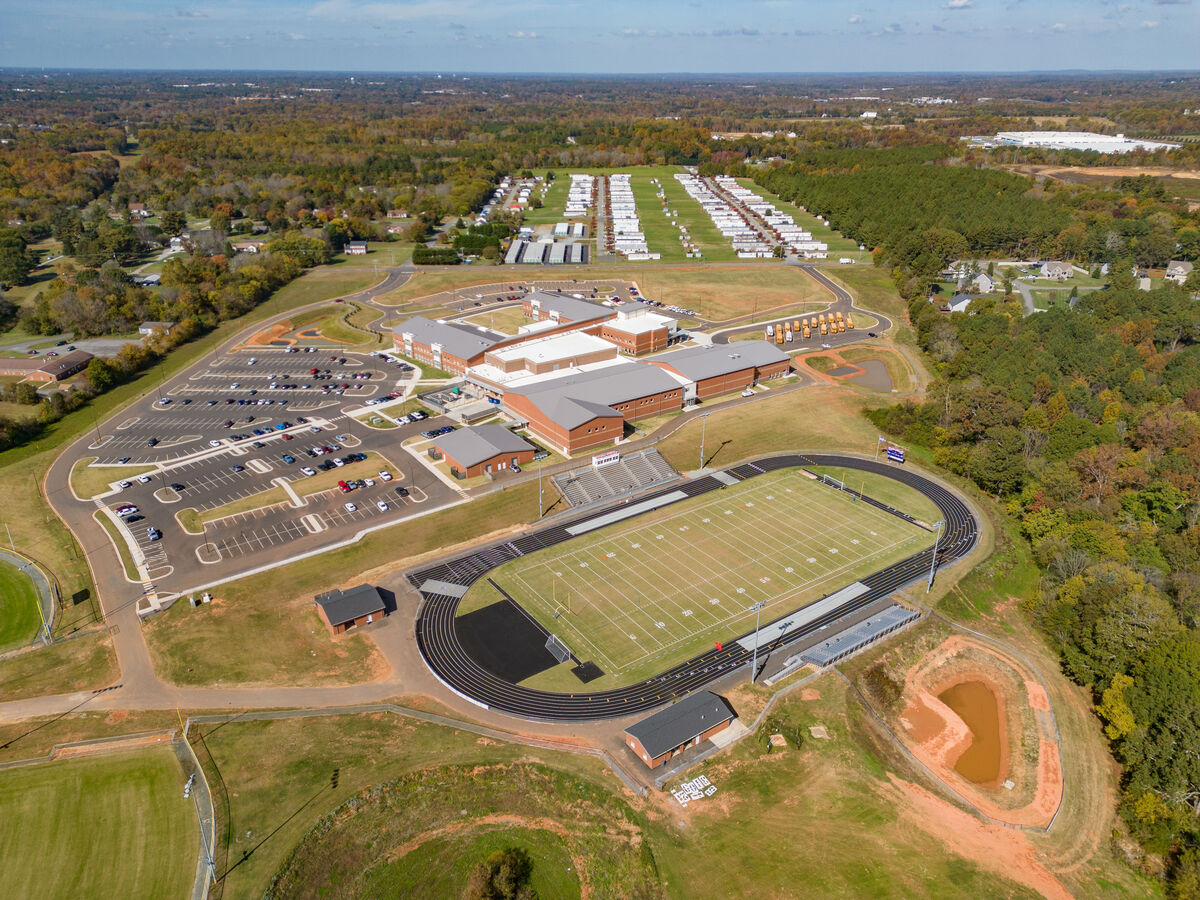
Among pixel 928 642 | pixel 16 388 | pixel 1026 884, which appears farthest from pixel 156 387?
pixel 1026 884

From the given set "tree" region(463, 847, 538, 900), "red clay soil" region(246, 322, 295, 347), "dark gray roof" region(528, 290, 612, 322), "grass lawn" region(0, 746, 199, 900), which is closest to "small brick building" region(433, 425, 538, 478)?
"grass lawn" region(0, 746, 199, 900)

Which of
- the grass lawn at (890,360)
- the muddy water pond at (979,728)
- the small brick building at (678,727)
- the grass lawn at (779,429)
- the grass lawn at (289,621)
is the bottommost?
the muddy water pond at (979,728)

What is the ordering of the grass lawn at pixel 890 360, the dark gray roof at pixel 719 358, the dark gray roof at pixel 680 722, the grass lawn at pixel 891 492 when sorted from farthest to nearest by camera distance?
the grass lawn at pixel 890 360 → the dark gray roof at pixel 719 358 → the grass lawn at pixel 891 492 → the dark gray roof at pixel 680 722

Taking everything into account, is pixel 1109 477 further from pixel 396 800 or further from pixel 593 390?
pixel 396 800

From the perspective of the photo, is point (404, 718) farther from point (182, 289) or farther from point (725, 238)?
point (725, 238)

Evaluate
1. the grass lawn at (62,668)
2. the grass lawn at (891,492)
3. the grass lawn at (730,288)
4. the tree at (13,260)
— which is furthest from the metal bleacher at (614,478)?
the tree at (13,260)

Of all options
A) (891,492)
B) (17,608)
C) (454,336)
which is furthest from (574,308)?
(17,608)

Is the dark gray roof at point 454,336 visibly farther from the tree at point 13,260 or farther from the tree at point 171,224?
the tree at point 171,224
